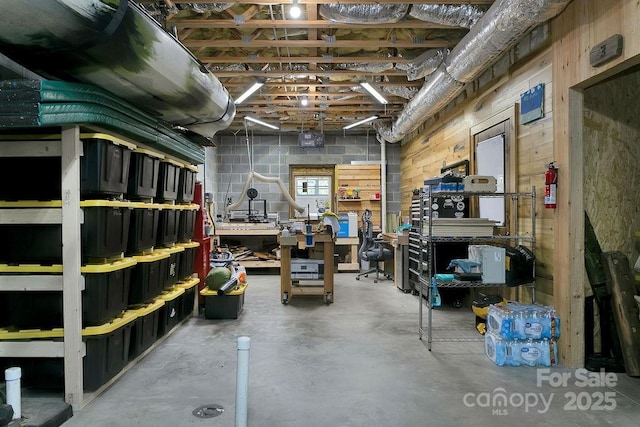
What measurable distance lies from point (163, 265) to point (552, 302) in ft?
10.2

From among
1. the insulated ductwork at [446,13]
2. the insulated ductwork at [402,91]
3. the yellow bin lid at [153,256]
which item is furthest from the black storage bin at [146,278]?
the insulated ductwork at [402,91]

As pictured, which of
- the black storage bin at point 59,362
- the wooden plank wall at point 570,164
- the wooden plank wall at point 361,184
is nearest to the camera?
the black storage bin at point 59,362

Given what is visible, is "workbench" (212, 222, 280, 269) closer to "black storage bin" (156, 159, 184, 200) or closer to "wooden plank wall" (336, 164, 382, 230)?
"wooden plank wall" (336, 164, 382, 230)

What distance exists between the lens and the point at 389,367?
109 inches

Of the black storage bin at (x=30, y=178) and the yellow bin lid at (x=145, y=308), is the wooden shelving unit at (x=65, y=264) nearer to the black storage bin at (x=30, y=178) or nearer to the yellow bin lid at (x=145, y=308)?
the black storage bin at (x=30, y=178)

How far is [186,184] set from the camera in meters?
3.78

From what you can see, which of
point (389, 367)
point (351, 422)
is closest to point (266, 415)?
point (351, 422)

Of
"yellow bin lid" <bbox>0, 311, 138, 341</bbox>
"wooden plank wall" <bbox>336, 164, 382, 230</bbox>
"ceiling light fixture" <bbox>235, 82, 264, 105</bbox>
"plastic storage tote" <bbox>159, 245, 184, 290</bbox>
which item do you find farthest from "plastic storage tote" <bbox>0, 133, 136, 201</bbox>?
"wooden plank wall" <bbox>336, 164, 382, 230</bbox>

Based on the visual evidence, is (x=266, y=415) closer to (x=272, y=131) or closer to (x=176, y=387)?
(x=176, y=387)

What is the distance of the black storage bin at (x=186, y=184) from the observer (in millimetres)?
3688

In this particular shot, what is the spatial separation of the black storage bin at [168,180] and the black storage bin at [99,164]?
0.80m

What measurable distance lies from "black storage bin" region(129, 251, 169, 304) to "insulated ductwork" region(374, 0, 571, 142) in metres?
3.15

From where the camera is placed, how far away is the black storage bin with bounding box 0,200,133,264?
2197 mm

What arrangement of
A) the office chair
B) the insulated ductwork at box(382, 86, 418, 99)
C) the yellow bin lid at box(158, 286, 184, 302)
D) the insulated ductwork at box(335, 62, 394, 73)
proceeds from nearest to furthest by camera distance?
1. the yellow bin lid at box(158, 286, 184, 302)
2. the insulated ductwork at box(335, 62, 394, 73)
3. the insulated ductwork at box(382, 86, 418, 99)
4. the office chair
